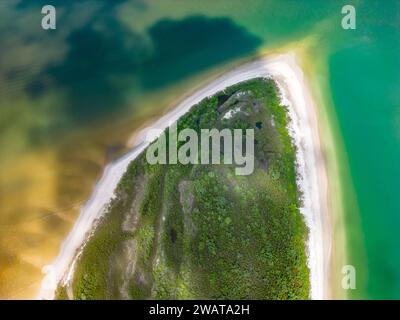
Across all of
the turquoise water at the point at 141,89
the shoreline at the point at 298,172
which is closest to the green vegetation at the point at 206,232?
the shoreline at the point at 298,172

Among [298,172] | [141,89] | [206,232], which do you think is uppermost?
[141,89]

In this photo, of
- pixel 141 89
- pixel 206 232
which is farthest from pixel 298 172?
pixel 141 89

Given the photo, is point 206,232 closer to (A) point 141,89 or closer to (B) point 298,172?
(B) point 298,172

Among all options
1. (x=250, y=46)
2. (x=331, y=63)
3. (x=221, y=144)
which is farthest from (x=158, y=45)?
(x=331, y=63)

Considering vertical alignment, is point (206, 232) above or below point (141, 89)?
below

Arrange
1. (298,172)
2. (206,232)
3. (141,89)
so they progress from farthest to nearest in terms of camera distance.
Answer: (141,89)
(298,172)
(206,232)

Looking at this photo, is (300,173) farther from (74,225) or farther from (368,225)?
(74,225)

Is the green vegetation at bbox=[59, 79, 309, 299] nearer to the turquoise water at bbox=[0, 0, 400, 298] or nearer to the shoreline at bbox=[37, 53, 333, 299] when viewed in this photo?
the shoreline at bbox=[37, 53, 333, 299]
